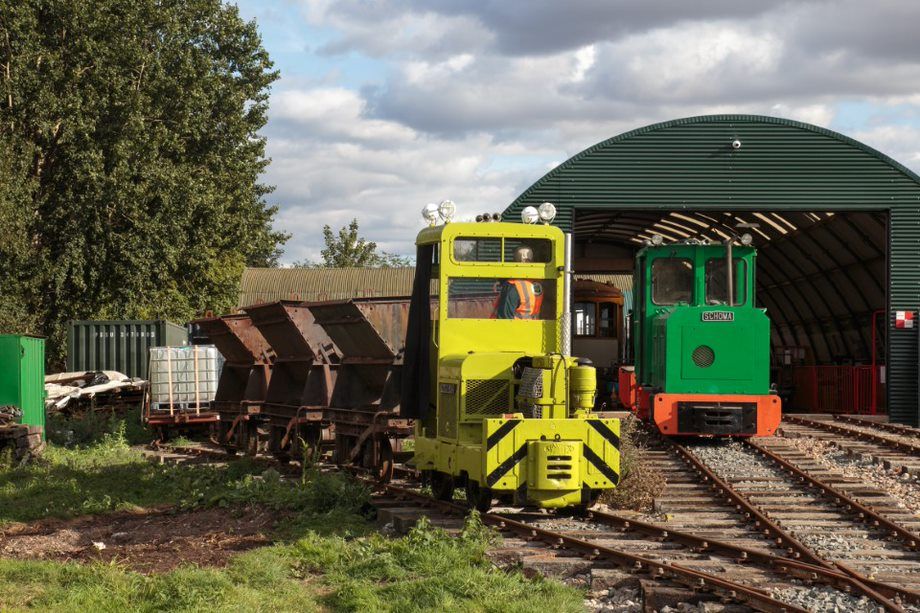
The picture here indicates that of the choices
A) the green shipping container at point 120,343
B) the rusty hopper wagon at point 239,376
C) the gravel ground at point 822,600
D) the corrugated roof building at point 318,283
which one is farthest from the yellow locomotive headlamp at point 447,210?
the corrugated roof building at point 318,283

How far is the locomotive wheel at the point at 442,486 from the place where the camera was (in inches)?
493

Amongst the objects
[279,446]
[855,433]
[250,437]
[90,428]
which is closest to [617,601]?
[279,446]

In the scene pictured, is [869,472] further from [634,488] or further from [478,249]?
[478,249]

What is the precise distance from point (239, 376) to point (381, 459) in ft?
26.5

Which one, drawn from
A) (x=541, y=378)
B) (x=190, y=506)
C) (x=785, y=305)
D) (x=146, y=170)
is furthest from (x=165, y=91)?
(x=541, y=378)

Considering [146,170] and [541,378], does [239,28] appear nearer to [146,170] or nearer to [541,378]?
[146,170]

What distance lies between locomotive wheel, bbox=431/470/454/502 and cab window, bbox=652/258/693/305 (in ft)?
26.2

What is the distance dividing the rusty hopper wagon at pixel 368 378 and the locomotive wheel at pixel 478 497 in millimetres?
2300

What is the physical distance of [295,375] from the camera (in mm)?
19344

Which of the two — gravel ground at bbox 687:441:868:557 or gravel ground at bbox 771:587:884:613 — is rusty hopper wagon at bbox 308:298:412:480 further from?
gravel ground at bbox 771:587:884:613

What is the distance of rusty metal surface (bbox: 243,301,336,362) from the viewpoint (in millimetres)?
17719

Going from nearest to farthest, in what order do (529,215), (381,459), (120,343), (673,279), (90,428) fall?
1. (529,215)
2. (381,459)
3. (673,279)
4. (90,428)
5. (120,343)

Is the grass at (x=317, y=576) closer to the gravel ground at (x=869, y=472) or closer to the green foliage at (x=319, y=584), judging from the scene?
the green foliage at (x=319, y=584)

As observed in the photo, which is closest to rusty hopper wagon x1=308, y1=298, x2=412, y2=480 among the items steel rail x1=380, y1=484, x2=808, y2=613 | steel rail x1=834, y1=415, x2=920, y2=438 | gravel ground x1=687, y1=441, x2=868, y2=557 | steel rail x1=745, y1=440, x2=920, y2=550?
steel rail x1=380, y1=484, x2=808, y2=613
